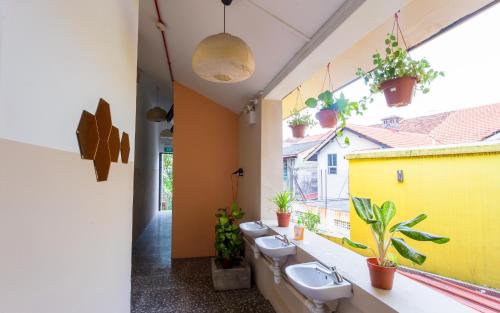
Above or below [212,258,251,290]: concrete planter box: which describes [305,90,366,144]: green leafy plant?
above

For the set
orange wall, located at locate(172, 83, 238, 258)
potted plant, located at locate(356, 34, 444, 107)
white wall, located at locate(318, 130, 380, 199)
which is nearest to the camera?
potted plant, located at locate(356, 34, 444, 107)

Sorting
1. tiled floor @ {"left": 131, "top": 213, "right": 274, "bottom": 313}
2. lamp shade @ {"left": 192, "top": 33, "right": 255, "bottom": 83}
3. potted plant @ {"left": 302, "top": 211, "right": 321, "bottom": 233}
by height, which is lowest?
tiled floor @ {"left": 131, "top": 213, "right": 274, "bottom": 313}

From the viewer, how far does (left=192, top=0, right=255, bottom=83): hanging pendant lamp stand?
149cm

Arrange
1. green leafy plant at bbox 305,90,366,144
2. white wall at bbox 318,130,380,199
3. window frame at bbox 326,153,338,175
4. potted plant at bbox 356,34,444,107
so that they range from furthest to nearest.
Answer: window frame at bbox 326,153,338,175 < white wall at bbox 318,130,380,199 < green leafy plant at bbox 305,90,366,144 < potted plant at bbox 356,34,444,107

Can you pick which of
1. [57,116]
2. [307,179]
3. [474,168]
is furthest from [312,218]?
[57,116]

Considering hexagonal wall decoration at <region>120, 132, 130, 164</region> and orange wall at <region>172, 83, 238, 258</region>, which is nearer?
hexagonal wall decoration at <region>120, 132, 130, 164</region>

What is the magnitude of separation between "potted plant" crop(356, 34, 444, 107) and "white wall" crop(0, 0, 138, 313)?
1596 millimetres

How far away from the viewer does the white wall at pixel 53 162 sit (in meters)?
0.71

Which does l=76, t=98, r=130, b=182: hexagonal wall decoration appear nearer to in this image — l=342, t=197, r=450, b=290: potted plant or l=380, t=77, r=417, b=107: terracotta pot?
l=342, t=197, r=450, b=290: potted plant

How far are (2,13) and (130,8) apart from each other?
159cm

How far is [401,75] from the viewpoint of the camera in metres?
1.46

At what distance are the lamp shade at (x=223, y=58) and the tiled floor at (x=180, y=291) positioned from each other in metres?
2.43

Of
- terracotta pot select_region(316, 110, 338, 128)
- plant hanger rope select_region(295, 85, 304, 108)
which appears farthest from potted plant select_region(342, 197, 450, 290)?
plant hanger rope select_region(295, 85, 304, 108)

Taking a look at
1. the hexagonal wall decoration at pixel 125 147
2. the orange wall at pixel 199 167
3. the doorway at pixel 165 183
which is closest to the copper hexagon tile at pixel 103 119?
the hexagonal wall decoration at pixel 125 147
